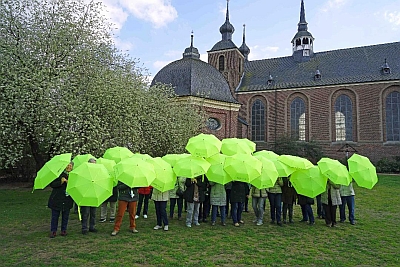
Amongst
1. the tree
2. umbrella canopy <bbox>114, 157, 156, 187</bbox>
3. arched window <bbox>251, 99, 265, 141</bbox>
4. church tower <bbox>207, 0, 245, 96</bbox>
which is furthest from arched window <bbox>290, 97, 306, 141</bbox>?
umbrella canopy <bbox>114, 157, 156, 187</bbox>

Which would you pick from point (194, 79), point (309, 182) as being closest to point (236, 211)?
point (309, 182)

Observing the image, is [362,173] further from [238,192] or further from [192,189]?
[192,189]

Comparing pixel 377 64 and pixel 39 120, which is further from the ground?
pixel 377 64

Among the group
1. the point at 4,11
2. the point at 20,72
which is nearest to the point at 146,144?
the point at 20,72

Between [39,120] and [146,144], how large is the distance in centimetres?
587

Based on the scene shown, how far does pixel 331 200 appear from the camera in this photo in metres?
9.05

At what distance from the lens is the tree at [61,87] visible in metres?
12.2

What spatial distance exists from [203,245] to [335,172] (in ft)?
13.5

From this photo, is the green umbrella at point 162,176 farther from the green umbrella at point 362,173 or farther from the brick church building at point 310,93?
the brick church building at point 310,93

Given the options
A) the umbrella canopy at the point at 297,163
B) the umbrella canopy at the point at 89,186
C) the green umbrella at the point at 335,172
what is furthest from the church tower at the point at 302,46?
the umbrella canopy at the point at 89,186

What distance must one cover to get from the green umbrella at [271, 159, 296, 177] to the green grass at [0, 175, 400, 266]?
1568mm

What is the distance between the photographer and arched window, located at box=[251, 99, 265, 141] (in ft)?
133

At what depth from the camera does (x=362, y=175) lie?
877 cm

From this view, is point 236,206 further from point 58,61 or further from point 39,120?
point 58,61
